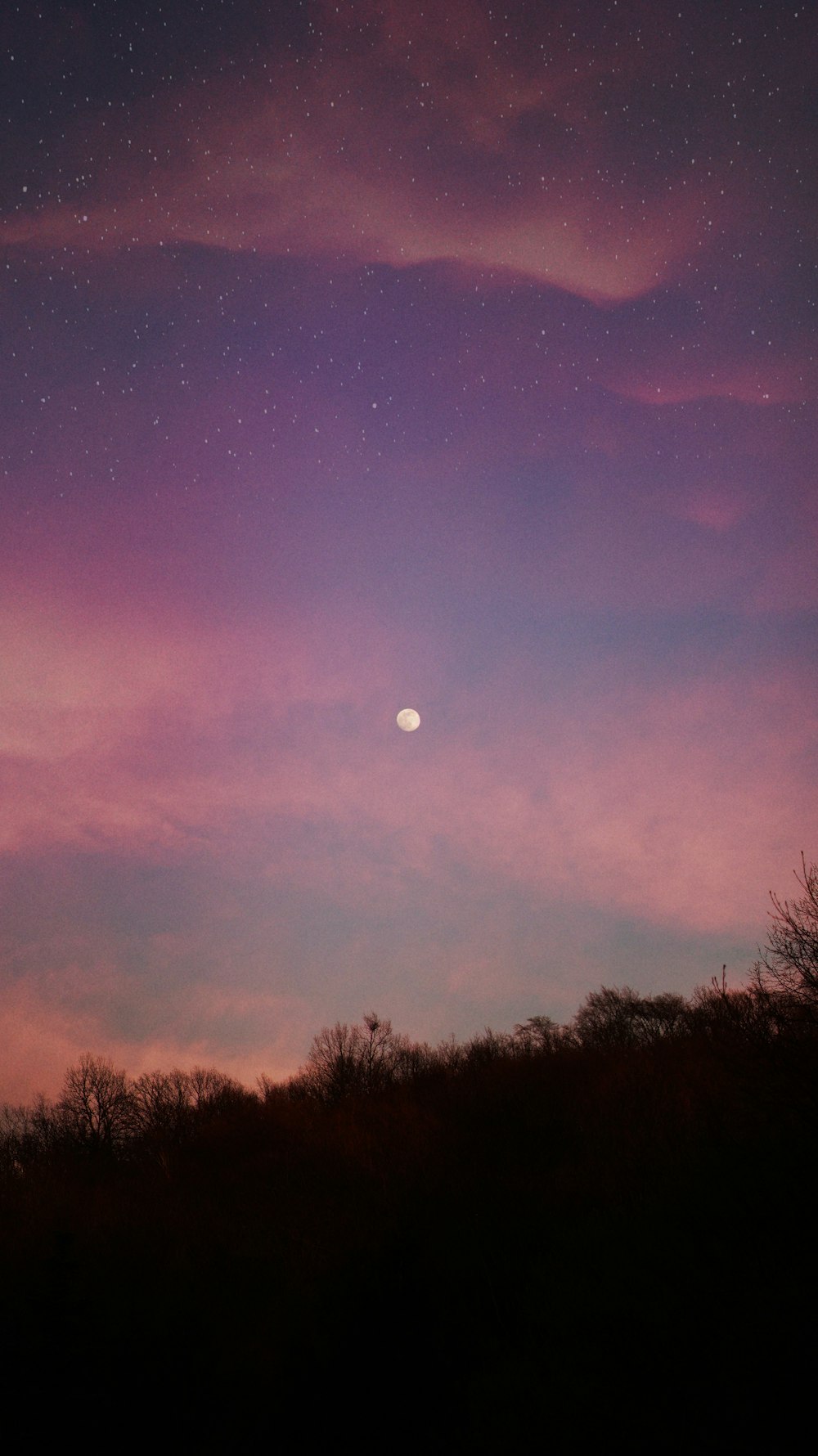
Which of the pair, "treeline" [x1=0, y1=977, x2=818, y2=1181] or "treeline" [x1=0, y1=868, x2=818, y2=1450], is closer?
"treeline" [x1=0, y1=868, x2=818, y2=1450]

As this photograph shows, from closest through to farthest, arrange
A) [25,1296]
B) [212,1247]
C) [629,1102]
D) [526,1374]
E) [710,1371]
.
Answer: [710,1371] < [526,1374] < [25,1296] < [212,1247] < [629,1102]

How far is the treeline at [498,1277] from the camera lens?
16172mm

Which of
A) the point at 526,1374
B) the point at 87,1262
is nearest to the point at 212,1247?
the point at 87,1262

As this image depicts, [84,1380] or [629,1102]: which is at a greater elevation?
[629,1102]

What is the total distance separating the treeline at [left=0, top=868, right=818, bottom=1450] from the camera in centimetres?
1617

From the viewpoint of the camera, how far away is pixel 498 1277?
22.6 meters

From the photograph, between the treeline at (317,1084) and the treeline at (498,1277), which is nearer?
the treeline at (498,1277)

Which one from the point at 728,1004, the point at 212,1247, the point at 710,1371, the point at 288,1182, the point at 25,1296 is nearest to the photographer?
the point at 710,1371

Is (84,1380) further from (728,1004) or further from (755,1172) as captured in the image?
(728,1004)

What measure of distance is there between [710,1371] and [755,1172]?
842 centimetres

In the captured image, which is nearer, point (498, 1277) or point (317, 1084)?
point (498, 1277)

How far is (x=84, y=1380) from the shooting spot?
21.1 metres

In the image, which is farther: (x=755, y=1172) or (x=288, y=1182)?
(x=288, y=1182)

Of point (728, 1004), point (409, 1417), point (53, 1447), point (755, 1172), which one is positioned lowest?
point (409, 1417)
